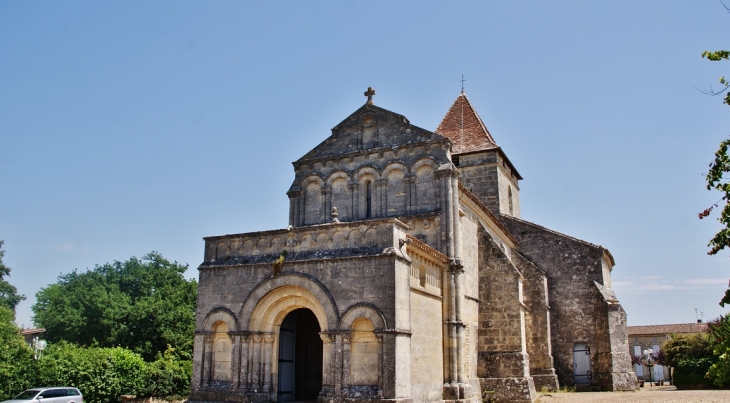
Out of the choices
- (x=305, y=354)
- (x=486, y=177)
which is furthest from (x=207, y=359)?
(x=486, y=177)

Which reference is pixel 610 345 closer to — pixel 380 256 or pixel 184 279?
pixel 380 256

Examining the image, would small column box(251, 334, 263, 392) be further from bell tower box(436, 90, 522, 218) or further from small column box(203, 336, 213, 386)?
bell tower box(436, 90, 522, 218)

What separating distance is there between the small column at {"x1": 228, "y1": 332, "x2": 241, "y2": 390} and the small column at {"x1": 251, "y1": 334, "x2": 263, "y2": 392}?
0.45 m

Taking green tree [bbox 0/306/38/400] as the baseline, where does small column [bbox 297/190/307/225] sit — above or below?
above

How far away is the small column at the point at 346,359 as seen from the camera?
1595cm

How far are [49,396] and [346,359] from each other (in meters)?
10.8

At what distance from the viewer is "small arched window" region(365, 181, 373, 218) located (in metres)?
22.2

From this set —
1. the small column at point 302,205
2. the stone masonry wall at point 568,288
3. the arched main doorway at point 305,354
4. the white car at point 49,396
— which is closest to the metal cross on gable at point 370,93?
the small column at point 302,205

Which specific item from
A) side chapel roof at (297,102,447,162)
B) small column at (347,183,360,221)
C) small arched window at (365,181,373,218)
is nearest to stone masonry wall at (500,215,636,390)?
side chapel roof at (297,102,447,162)

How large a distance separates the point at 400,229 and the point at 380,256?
1238 millimetres

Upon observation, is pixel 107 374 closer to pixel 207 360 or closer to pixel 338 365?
pixel 207 360

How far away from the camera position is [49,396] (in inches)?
760

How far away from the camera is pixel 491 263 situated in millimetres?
23562

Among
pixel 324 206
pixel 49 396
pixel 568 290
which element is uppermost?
pixel 324 206
